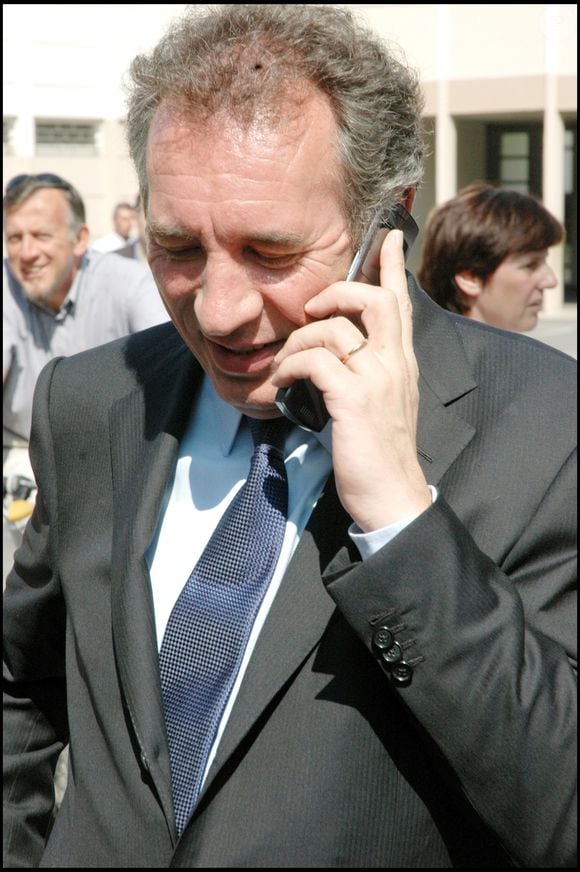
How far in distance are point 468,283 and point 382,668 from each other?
120 inches

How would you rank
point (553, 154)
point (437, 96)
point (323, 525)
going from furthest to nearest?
1. point (437, 96)
2. point (553, 154)
3. point (323, 525)

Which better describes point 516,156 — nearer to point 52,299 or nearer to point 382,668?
point 52,299

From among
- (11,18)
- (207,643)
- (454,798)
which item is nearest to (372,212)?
(207,643)

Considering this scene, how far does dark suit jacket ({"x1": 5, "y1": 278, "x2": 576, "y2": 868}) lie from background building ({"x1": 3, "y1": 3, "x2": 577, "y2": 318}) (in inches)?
701

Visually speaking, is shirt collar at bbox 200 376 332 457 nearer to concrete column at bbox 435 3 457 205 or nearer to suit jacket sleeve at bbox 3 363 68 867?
suit jacket sleeve at bbox 3 363 68 867

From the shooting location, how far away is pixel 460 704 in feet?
5.06

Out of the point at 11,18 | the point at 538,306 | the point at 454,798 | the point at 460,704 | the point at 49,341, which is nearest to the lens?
the point at 460,704

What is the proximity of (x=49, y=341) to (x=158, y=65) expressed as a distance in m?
4.05

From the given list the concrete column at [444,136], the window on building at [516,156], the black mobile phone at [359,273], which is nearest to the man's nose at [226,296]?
the black mobile phone at [359,273]

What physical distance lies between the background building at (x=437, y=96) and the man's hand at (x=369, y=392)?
58.9ft

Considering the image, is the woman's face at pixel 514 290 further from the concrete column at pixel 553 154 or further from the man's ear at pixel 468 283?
the concrete column at pixel 553 154

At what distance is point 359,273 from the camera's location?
1.85 meters

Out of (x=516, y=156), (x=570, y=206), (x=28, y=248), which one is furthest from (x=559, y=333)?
(x=28, y=248)

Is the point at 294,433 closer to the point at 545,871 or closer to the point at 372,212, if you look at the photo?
the point at 372,212
